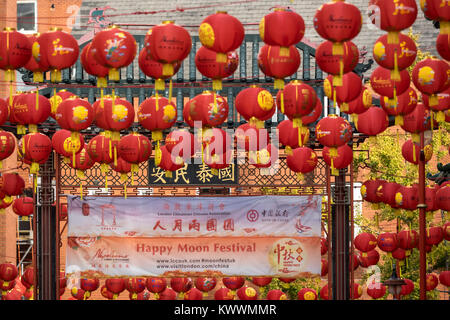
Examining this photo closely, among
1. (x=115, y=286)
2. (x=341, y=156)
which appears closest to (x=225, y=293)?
(x=115, y=286)

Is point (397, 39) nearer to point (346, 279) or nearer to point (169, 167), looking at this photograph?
point (169, 167)

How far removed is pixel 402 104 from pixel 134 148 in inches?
168

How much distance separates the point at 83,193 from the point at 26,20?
15607mm

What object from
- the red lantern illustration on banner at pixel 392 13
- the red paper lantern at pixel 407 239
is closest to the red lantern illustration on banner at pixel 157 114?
the red lantern illustration on banner at pixel 392 13

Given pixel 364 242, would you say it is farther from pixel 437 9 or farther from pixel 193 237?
pixel 437 9

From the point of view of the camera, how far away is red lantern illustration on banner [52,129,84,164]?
16.2m

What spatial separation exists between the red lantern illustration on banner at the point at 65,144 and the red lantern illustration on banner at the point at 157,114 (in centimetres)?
214

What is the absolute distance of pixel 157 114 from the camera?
561 inches

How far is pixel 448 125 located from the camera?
76.4 ft

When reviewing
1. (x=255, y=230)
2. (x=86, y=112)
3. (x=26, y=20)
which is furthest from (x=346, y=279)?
(x=26, y=20)

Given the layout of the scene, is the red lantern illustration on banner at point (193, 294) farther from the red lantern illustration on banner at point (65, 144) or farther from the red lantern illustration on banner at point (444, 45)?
the red lantern illustration on banner at point (444, 45)

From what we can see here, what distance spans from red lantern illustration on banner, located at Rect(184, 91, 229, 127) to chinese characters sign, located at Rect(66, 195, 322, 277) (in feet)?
15.0

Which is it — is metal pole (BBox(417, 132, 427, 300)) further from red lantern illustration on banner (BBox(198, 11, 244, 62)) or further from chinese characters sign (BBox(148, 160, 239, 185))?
red lantern illustration on banner (BBox(198, 11, 244, 62))

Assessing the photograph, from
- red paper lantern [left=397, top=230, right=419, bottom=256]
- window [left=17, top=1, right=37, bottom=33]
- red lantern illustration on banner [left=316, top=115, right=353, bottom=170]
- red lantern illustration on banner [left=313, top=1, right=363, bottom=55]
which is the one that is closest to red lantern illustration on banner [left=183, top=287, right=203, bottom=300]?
red paper lantern [left=397, top=230, right=419, bottom=256]
